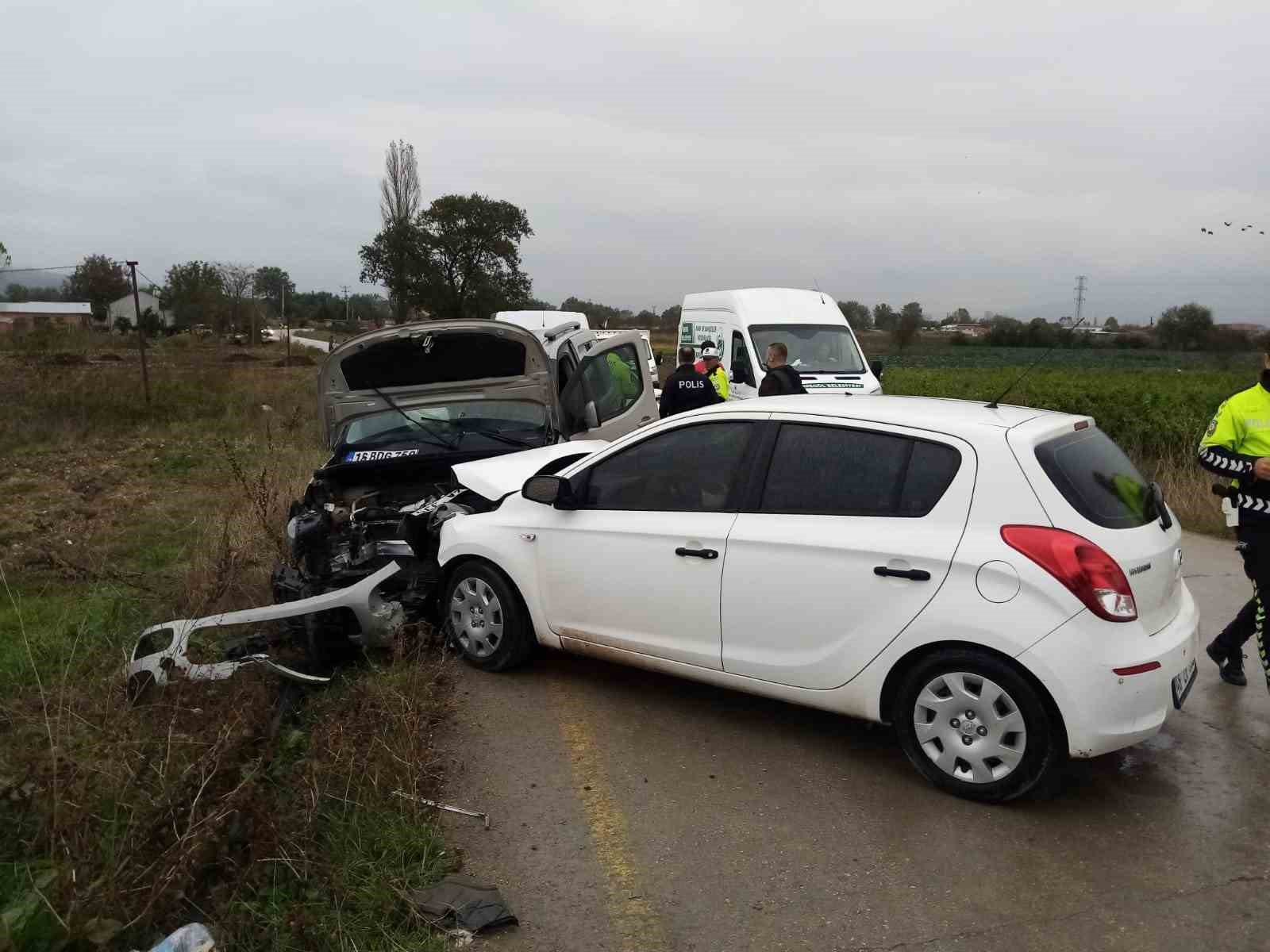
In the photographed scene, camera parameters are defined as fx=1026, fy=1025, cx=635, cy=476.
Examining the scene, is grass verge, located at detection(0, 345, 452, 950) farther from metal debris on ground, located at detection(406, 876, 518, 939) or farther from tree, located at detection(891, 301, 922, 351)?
tree, located at detection(891, 301, 922, 351)

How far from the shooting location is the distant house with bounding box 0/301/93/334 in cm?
2266

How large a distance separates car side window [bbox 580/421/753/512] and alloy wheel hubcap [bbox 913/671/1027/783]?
4.13 ft

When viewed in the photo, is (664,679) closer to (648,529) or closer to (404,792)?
(648,529)

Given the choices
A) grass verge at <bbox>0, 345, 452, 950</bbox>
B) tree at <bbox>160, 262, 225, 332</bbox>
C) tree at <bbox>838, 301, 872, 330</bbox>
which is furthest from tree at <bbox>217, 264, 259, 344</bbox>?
grass verge at <bbox>0, 345, 452, 950</bbox>

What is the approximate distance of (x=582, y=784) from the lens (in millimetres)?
4559

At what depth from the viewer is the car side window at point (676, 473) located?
4.98m

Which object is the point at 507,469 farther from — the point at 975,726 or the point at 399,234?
the point at 399,234

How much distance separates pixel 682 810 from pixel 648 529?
4.58 ft

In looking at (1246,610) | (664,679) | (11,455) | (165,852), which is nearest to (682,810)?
A: (664,679)

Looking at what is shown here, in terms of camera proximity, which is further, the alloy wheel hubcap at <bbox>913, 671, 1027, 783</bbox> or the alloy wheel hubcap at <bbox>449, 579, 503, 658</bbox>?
the alloy wheel hubcap at <bbox>449, 579, 503, 658</bbox>

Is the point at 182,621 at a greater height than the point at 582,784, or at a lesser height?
greater

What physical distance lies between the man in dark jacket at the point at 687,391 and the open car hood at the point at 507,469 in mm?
4546

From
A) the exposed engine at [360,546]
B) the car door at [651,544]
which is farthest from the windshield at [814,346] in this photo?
the car door at [651,544]

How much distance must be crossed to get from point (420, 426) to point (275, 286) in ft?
170
